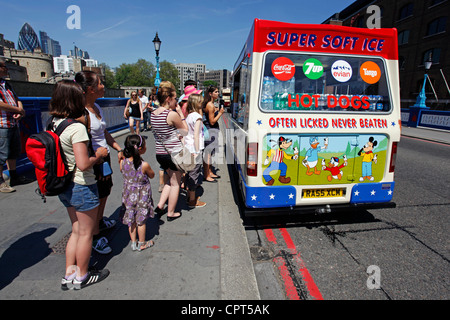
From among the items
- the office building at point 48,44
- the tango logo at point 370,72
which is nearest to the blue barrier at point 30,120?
the tango logo at point 370,72

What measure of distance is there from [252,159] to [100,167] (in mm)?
1799

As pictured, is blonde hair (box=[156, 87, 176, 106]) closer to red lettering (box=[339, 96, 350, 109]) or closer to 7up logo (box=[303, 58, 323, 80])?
7up logo (box=[303, 58, 323, 80])

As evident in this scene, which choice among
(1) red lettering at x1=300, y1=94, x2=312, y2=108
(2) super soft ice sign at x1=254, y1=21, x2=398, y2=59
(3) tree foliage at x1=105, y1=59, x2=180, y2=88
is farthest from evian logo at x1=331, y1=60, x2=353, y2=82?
(3) tree foliage at x1=105, y1=59, x2=180, y2=88

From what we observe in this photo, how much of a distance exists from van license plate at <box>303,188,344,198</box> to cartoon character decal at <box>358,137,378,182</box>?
1.16 ft

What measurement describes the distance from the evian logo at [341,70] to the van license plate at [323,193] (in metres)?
1.58

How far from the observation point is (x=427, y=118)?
16422 millimetres

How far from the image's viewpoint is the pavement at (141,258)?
2373mm

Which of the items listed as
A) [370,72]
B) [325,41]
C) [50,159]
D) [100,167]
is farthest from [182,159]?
[370,72]

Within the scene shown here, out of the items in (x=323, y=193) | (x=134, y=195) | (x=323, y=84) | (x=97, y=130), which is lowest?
(x=323, y=193)

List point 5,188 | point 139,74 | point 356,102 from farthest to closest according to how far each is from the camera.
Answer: point 139,74 < point 5,188 < point 356,102

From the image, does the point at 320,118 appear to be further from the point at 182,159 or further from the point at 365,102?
the point at 182,159
